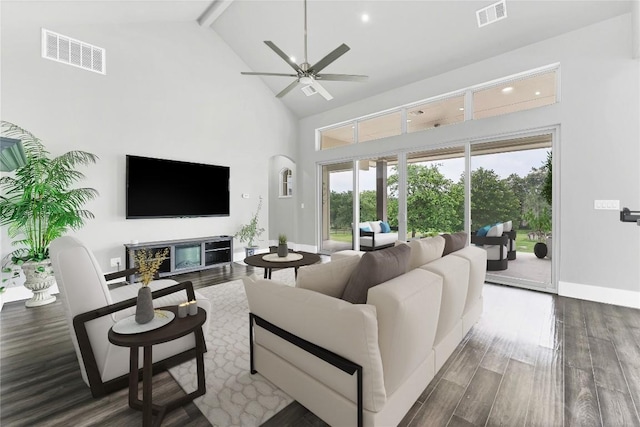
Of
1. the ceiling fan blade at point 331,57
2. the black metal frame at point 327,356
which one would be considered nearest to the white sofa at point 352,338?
the black metal frame at point 327,356

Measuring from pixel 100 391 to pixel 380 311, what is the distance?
1.81m

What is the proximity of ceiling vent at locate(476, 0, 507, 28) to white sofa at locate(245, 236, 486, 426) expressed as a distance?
11.8 ft

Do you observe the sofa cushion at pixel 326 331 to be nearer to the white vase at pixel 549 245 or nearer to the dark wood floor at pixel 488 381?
the dark wood floor at pixel 488 381

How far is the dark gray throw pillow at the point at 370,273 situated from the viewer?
1.52 m

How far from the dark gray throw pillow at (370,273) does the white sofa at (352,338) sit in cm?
9

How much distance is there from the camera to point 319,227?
272 inches

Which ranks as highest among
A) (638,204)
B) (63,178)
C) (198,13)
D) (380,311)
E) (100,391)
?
(198,13)

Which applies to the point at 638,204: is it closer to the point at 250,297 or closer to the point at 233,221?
the point at 250,297

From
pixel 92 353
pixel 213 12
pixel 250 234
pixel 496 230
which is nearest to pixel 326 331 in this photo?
pixel 92 353

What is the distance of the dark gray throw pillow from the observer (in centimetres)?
152

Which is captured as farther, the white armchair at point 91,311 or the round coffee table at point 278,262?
the round coffee table at point 278,262

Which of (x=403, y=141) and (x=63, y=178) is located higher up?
(x=403, y=141)

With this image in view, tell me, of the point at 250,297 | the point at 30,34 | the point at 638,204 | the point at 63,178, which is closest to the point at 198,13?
the point at 30,34

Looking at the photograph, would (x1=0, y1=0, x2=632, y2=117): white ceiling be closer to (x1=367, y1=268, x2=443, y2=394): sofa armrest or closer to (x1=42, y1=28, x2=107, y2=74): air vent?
(x1=42, y1=28, x2=107, y2=74): air vent
